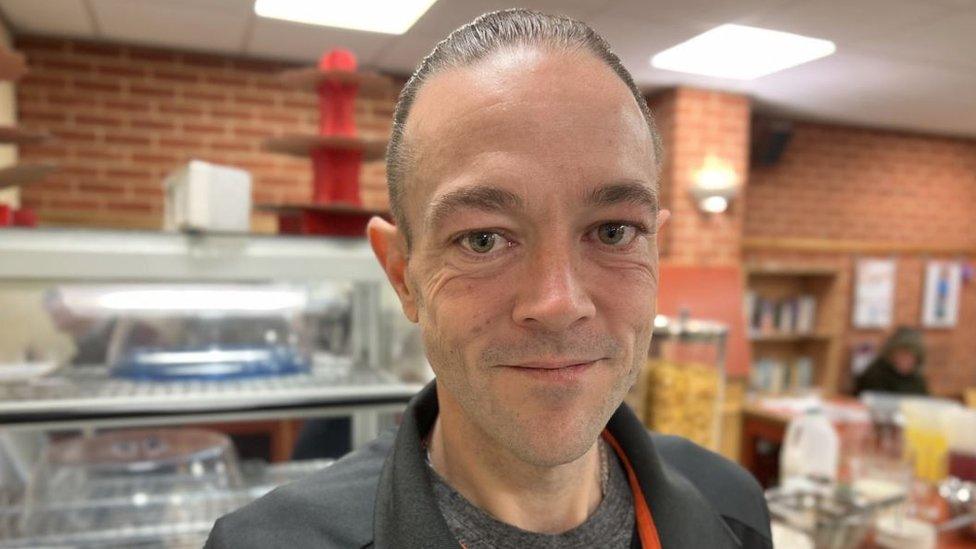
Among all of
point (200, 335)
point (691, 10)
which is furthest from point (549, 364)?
point (200, 335)

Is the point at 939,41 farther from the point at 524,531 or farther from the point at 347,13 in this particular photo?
the point at 347,13

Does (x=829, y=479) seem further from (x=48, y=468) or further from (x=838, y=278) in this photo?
(x=838, y=278)

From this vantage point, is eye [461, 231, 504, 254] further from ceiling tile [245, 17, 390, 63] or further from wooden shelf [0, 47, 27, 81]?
ceiling tile [245, 17, 390, 63]

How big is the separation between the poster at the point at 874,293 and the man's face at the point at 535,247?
4.90 meters

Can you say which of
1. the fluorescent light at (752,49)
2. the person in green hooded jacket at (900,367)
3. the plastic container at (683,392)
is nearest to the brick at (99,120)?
the plastic container at (683,392)

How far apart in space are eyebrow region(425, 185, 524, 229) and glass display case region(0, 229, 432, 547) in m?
0.59

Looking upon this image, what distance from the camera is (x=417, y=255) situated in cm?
66

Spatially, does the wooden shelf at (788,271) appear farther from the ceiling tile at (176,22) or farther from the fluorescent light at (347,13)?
the ceiling tile at (176,22)

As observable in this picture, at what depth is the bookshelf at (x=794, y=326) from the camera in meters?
4.43

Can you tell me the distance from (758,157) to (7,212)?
4.24 metres

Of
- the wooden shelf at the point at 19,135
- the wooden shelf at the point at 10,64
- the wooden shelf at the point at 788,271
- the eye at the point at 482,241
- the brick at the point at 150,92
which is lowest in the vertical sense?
the wooden shelf at the point at 788,271

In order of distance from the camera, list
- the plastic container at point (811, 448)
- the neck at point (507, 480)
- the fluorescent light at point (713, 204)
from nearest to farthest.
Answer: the neck at point (507, 480) → the plastic container at point (811, 448) → the fluorescent light at point (713, 204)

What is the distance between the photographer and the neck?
0.69 m

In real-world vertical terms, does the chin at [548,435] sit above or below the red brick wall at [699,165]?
below
